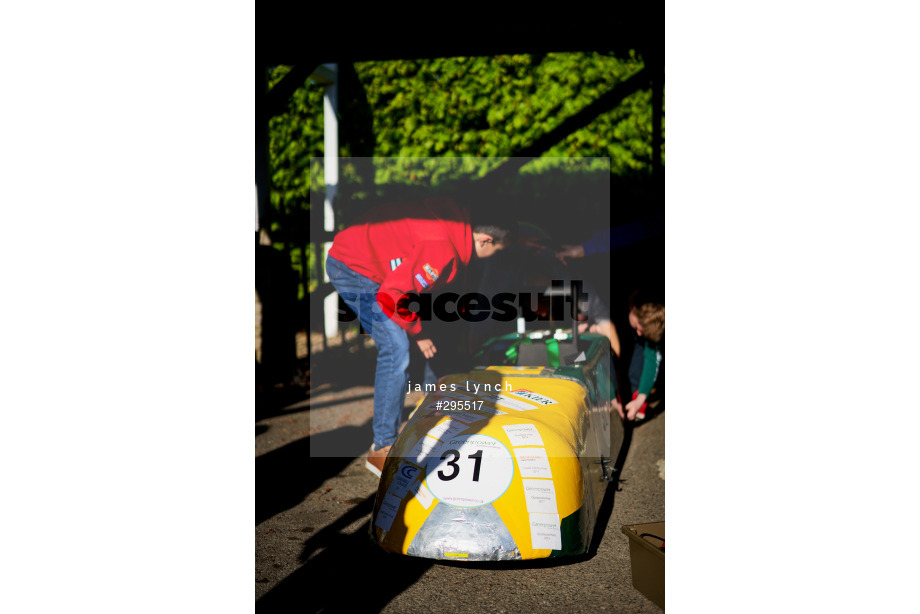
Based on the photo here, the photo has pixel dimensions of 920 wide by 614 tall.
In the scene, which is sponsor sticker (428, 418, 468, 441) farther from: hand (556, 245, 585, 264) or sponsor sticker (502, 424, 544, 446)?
hand (556, 245, 585, 264)

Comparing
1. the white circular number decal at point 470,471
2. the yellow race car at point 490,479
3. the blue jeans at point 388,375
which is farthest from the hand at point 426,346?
the white circular number decal at point 470,471

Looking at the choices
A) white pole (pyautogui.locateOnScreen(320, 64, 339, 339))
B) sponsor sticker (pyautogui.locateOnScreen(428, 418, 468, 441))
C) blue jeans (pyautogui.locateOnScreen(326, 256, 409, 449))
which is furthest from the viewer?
white pole (pyautogui.locateOnScreen(320, 64, 339, 339))

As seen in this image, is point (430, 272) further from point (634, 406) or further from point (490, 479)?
point (634, 406)

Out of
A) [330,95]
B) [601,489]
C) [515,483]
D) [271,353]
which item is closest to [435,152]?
[330,95]

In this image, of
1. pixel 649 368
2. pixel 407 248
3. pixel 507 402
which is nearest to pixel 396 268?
pixel 407 248

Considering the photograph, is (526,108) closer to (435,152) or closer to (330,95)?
(435,152)

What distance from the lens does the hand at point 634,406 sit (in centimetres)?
480

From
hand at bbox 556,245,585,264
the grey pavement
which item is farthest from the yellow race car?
hand at bbox 556,245,585,264

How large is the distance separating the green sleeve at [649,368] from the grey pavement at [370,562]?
0.42 m

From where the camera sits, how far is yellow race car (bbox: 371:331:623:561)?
273cm

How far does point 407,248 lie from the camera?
4070 mm

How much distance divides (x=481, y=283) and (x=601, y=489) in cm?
211

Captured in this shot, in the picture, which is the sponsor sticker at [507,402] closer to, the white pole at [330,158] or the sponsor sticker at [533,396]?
the sponsor sticker at [533,396]

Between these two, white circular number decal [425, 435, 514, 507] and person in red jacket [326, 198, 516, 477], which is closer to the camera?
white circular number decal [425, 435, 514, 507]
